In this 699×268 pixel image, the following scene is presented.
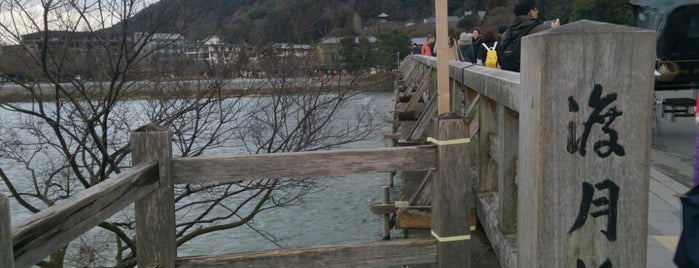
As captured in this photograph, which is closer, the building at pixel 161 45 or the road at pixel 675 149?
the road at pixel 675 149

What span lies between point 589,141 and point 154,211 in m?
1.74

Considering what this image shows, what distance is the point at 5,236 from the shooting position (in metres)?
1.38

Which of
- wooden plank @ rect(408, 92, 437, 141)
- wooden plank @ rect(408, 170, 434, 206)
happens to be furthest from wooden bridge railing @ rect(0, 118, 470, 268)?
wooden plank @ rect(408, 92, 437, 141)

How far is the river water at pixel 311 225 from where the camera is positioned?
997 cm

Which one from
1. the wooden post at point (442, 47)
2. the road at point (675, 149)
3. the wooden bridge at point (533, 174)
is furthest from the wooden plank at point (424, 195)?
the road at point (675, 149)

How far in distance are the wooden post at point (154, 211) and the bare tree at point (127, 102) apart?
12.8 feet

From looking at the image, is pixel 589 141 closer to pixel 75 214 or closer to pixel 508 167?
pixel 508 167

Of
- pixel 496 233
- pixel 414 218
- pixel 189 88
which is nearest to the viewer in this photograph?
pixel 496 233

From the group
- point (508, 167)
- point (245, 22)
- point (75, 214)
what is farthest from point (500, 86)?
point (245, 22)

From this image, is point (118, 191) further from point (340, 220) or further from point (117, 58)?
point (340, 220)

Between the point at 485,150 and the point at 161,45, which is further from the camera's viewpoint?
the point at 161,45

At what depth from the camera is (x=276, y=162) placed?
2494 mm

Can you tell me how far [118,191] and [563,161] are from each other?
1.61 meters

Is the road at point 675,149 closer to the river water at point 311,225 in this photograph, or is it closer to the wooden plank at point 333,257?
the wooden plank at point 333,257
